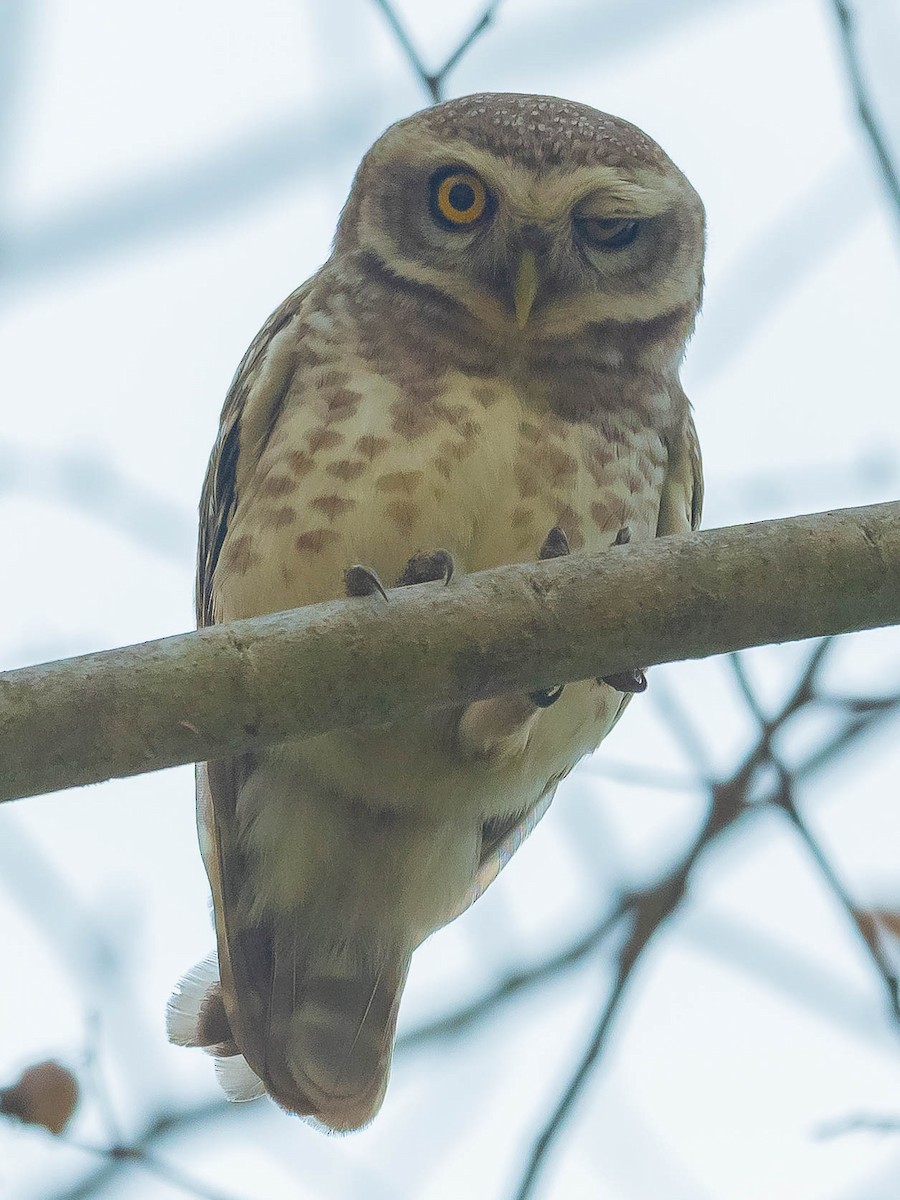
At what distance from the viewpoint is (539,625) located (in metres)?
2.83

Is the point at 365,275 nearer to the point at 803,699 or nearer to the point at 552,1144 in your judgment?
the point at 803,699

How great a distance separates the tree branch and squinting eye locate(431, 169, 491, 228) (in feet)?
6.03

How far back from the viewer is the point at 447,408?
3.96 meters

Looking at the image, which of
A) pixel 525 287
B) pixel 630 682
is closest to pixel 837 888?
pixel 630 682

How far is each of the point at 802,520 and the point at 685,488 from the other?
1.53 meters

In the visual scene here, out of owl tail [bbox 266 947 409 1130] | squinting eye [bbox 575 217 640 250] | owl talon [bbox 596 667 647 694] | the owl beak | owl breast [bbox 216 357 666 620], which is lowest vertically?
owl tail [bbox 266 947 409 1130]

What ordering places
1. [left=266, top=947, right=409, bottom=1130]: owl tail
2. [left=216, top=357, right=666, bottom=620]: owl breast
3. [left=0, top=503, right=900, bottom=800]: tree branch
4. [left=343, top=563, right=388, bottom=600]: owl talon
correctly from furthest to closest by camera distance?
1. [left=266, top=947, right=409, bottom=1130]: owl tail
2. [left=216, top=357, right=666, bottom=620]: owl breast
3. [left=343, top=563, right=388, bottom=600]: owl talon
4. [left=0, top=503, right=900, bottom=800]: tree branch

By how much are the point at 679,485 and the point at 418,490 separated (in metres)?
0.98

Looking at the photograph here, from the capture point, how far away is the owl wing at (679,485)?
14.3 feet

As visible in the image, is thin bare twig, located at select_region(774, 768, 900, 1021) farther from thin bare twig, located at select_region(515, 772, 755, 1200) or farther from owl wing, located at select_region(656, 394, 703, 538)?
owl wing, located at select_region(656, 394, 703, 538)

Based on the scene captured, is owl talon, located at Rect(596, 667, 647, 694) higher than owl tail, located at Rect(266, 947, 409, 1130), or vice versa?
owl talon, located at Rect(596, 667, 647, 694)

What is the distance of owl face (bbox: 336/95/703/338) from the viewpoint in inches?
168

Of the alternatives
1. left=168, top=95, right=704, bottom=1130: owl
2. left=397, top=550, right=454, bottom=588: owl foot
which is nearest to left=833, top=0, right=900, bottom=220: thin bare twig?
left=168, top=95, right=704, bottom=1130: owl

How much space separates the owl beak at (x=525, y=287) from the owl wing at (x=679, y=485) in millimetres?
617
